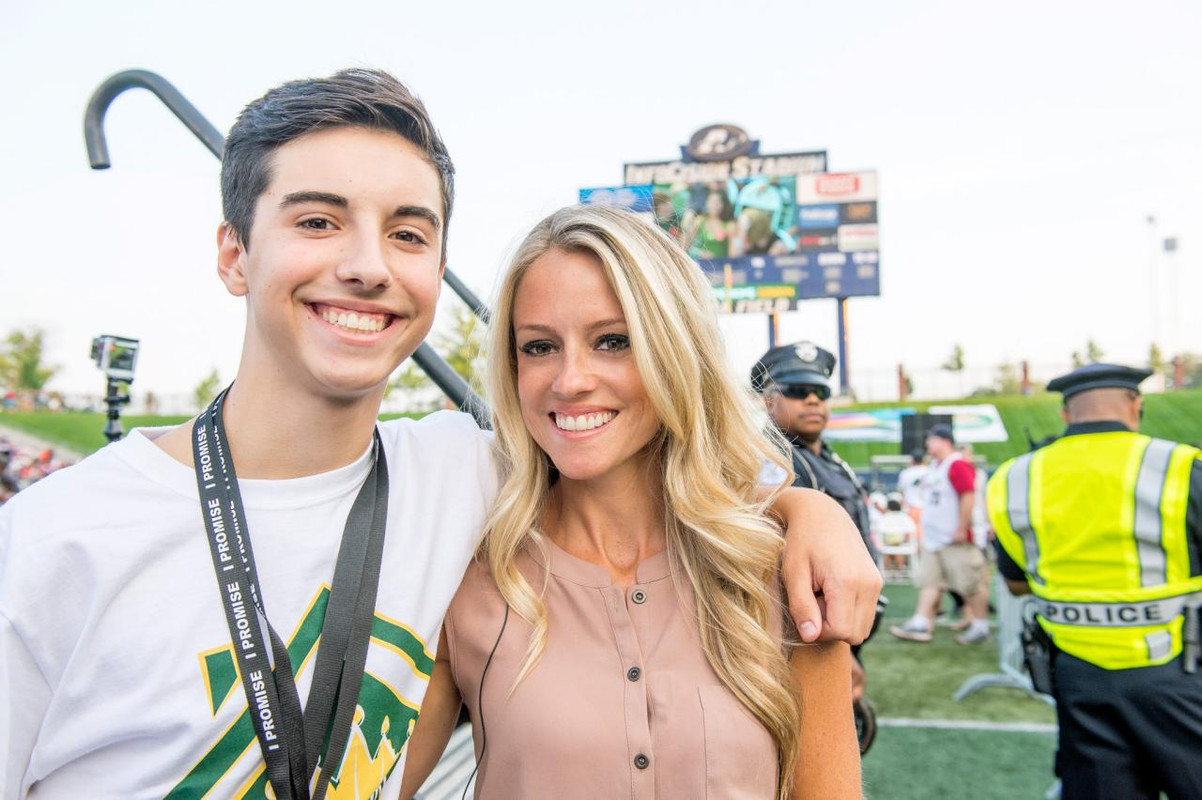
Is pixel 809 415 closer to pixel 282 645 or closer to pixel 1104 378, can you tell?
pixel 1104 378

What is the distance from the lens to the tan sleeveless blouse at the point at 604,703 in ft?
4.96

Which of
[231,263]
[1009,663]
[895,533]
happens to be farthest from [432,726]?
[895,533]

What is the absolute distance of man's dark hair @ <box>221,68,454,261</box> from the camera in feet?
4.95

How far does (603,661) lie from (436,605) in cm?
35

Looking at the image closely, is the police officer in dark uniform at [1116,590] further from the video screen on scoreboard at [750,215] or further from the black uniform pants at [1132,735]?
the video screen on scoreboard at [750,215]

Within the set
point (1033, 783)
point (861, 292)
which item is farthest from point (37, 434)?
point (1033, 783)

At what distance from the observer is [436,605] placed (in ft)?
5.33

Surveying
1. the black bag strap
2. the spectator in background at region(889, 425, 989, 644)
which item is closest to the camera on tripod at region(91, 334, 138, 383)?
the black bag strap

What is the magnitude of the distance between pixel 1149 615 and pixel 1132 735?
1.51ft

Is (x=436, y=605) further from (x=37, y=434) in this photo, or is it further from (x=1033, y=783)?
(x=37, y=434)

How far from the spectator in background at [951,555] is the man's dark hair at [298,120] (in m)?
7.52

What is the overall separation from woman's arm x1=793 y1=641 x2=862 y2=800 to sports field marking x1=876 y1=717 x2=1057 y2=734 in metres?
4.19

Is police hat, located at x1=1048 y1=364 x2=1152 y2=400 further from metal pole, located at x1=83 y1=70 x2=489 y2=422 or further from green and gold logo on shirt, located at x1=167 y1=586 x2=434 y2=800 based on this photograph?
green and gold logo on shirt, located at x1=167 y1=586 x2=434 y2=800

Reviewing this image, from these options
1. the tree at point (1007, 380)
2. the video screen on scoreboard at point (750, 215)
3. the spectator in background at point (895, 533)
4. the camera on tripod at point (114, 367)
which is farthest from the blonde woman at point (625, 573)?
the tree at point (1007, 380)
